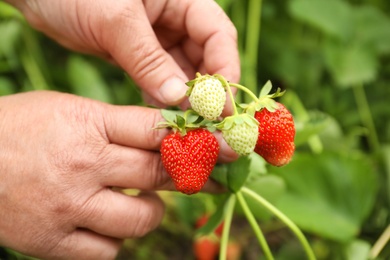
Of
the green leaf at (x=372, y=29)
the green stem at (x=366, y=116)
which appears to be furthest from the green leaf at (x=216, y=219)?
the green leaf at (x=372, y=29)

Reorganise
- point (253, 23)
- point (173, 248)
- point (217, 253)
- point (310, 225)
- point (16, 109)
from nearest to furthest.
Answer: point (16, 109) → point (310, 225) → point (217, 253) → point (173, 248) → point (253, 23)

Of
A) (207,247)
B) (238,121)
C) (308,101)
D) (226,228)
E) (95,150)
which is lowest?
(207,247)

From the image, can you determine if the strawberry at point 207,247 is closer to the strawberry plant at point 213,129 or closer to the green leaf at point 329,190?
the green leaf at point 329,190

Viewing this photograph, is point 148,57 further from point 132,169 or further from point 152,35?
point 132,169

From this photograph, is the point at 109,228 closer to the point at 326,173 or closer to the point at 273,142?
the point at 273,142

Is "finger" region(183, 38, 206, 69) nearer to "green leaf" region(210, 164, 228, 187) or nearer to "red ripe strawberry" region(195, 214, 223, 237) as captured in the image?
"green leaf" region(210, 164, 228, 187)

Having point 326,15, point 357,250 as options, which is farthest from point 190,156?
point 326,15

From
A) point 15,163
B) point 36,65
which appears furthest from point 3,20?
point 15,163
